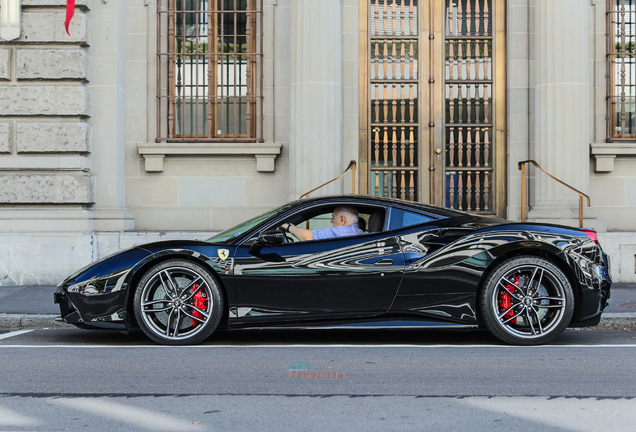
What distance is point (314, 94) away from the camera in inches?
441

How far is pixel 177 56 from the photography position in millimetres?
12062

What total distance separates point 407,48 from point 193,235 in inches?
183

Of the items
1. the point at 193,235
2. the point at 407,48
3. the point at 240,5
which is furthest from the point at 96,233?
the point at 407,48

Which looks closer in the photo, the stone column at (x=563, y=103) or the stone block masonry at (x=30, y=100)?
the stone block masonry at (x=30, y=100)

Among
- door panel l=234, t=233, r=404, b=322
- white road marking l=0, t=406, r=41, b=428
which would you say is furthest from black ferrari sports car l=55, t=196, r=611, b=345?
white road marking l=0, t=406, r=41, b=428

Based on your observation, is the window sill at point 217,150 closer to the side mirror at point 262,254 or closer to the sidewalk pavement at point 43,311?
the sidewalk pavement at point 43,311

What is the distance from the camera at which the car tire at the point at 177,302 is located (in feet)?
19.6

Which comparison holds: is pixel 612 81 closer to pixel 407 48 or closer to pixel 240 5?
pixel 407 48

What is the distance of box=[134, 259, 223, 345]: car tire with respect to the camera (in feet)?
19.6

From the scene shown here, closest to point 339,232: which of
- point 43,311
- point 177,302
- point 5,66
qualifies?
point 177,302

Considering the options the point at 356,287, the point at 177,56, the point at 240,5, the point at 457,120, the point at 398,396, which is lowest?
the point at 398,396

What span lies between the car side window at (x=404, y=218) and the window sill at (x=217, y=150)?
573 cm

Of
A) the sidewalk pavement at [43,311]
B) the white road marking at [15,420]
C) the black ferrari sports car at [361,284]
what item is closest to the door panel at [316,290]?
the black ferrari sports car at [361,284]

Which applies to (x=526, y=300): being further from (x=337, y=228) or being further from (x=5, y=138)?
(x=5, y=138)
